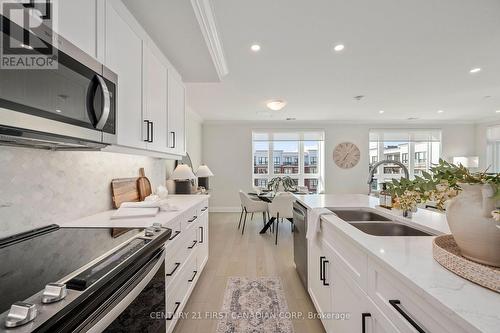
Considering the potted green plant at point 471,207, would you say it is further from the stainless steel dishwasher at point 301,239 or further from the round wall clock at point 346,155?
the round wall clock at point 346,155

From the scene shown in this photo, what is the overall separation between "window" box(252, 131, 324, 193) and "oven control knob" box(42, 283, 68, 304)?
20.1 ft

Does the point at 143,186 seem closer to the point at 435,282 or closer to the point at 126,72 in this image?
the point at 126,72

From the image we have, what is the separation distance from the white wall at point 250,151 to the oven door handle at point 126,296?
540 cm

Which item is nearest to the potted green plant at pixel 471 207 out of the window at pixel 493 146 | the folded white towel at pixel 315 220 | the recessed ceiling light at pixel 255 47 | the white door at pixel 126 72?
the folded white towel at pixel 315 220

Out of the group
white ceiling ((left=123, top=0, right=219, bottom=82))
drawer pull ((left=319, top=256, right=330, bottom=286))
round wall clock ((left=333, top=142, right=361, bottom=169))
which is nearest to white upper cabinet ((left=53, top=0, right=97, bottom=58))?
white ceiling ((left=123, top=0, right=219, bottom=82))

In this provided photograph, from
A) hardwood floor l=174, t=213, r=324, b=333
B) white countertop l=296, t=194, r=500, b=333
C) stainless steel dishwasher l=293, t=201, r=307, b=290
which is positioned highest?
white countertop l=296, t=194, r=500, b=333

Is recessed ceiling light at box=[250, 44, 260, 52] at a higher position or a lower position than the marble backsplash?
higher

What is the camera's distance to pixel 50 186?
1.30m

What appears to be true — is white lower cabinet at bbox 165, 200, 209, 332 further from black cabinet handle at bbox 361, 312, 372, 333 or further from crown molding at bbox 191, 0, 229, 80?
crown molding at bbox 191, 0, 229, 80

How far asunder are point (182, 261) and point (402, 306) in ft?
4.76

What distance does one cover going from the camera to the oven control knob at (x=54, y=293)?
0.56 metres

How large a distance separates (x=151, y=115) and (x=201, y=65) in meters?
0.89

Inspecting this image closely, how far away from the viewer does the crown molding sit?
1.62 m

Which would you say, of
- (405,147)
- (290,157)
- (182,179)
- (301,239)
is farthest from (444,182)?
(405,147)
